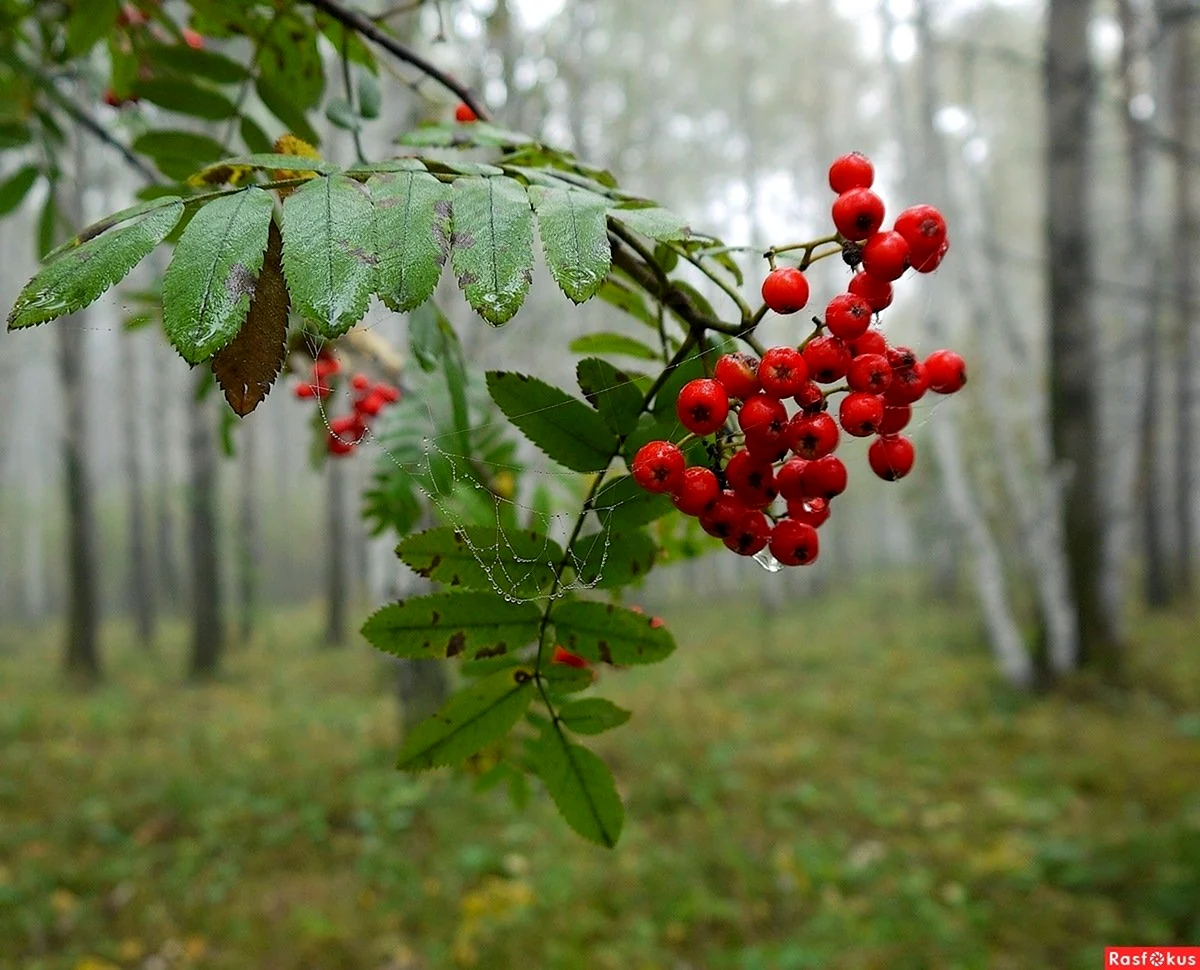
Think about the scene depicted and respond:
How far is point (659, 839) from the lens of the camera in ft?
15.6

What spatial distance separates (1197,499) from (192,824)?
13.3 m

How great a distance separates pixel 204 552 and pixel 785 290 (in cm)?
1013

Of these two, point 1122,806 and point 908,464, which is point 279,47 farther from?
point 1122,806

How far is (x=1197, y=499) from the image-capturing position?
11969 millimetres

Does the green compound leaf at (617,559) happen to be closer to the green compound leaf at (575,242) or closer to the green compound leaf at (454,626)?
the green compound leaf at (454,626)

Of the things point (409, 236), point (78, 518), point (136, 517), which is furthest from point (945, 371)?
point (136, 517)

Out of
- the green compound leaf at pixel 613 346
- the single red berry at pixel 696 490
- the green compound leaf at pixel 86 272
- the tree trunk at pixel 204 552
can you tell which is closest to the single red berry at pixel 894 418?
the single red berry at pixel 696 490

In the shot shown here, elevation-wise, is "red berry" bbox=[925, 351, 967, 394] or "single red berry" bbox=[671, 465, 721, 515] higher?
"red berry" bbox=[925, 351, 967, 394]

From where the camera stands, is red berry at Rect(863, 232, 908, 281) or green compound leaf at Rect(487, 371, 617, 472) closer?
red berry at Rect(863, 232, 908, 281)

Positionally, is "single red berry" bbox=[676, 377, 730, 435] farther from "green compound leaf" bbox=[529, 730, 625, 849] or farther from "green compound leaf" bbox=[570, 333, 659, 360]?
"green compound leaf" bbox=[529, 730, 625, 849]

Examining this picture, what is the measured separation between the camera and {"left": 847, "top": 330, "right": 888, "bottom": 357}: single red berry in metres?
0.84

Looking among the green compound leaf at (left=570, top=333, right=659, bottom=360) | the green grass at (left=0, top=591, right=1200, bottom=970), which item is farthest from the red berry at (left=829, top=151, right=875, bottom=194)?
the green grass at (left=0, top=591, right=1200, bottom=970)

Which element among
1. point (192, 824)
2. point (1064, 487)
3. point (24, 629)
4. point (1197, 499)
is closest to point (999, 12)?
point (1197, 499)

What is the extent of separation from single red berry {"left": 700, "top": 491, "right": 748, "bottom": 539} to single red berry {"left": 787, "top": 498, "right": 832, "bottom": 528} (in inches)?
2.6
